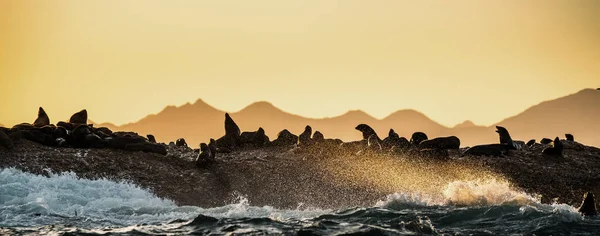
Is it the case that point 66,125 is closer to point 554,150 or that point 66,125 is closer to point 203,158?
point 203,158

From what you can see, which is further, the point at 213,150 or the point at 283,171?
the point at 213,150

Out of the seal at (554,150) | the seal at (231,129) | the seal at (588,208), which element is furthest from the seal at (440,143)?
the seal at (588,208)

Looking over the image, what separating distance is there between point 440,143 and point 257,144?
945 centimetres

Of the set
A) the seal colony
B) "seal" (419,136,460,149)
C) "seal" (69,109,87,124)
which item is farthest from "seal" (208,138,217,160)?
"seal" (419,136,460,149)

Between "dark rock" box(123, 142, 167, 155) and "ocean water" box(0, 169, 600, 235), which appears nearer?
"ocean water" box(0, 169, 600, 235)

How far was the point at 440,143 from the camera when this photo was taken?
3891 centimetres

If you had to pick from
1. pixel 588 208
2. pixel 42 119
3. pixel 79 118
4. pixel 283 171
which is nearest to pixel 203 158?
pixel 283 171

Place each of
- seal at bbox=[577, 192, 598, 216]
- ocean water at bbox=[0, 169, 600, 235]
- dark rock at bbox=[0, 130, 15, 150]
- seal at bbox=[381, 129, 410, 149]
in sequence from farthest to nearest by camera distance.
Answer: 1. seal at bbox=[381, 129, 410, 149]
2. dark rock at bbox=[0, 130, 15, 150]
3. seal at bbox=[577, 192, 598, 216]
4. ocean water at bbox=[0, 169, 600, 235]

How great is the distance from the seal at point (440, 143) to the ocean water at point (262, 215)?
28.1 ft

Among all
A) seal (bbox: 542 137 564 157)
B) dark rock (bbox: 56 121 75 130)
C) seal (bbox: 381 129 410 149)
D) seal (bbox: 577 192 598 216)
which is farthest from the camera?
seal (bbox: 542 137 564 157)

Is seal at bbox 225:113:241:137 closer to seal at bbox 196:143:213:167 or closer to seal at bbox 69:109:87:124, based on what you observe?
seal at bbox 196:143:213:167

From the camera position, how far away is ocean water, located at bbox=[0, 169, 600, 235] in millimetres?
20719

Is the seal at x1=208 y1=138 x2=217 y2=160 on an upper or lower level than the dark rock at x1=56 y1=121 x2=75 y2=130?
lower

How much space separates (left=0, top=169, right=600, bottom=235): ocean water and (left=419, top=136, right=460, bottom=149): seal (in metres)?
8.55
